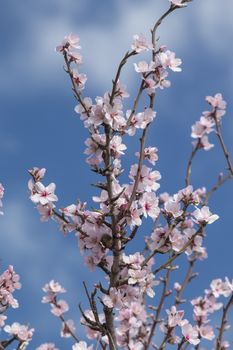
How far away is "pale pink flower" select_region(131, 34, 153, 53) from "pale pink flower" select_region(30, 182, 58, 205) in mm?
922

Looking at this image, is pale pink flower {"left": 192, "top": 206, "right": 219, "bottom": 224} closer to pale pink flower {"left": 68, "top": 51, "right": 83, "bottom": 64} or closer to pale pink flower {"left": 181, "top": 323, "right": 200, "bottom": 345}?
pale pink flower {"left": 181, "top": 323, "right": 200, "bottom": 345}

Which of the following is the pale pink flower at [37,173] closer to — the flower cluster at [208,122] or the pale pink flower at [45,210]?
the pale pink flower at [45,210]

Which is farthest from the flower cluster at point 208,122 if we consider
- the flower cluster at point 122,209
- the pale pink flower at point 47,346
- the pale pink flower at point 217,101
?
the pale pink flower at point 47,346

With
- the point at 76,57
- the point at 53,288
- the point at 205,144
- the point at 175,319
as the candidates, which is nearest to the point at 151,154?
the point at 76,57

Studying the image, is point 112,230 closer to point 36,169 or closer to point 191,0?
point 36,169

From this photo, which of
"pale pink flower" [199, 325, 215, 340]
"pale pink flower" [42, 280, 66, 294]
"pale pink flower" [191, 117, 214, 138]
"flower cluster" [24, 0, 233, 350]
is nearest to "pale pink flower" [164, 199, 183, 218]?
"flower cluster" [24, 0, 233, 350]

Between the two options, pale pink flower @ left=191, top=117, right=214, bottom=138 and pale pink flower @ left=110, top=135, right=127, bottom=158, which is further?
pale pink flower @ left=191, top=117, right=214, bottom=138

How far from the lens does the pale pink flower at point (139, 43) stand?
347cm

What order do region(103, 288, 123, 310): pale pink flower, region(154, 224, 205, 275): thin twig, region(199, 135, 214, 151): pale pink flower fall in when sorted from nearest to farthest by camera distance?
region(103, 288, 123, 310): pale pink flower
region(154, 224, 205, 275): thin twig
region(199, 135, 214, 151): pale pink flower

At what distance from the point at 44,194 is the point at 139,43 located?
1.03 meters

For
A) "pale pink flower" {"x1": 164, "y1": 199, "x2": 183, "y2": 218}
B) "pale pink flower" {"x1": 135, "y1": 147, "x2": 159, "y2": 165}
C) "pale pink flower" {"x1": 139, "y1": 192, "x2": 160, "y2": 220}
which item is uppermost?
"pale pink flower" {"x1": 135, "y1": 147, "x2": 159, "y2": 165}

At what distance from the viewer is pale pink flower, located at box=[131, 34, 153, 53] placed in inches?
137

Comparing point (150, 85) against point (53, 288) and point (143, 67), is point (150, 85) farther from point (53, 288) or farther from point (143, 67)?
point (53, 288)

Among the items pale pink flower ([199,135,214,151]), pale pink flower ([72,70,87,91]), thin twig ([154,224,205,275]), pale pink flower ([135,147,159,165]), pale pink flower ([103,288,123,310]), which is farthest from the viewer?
pale pink flower ([199,135,214,151])
